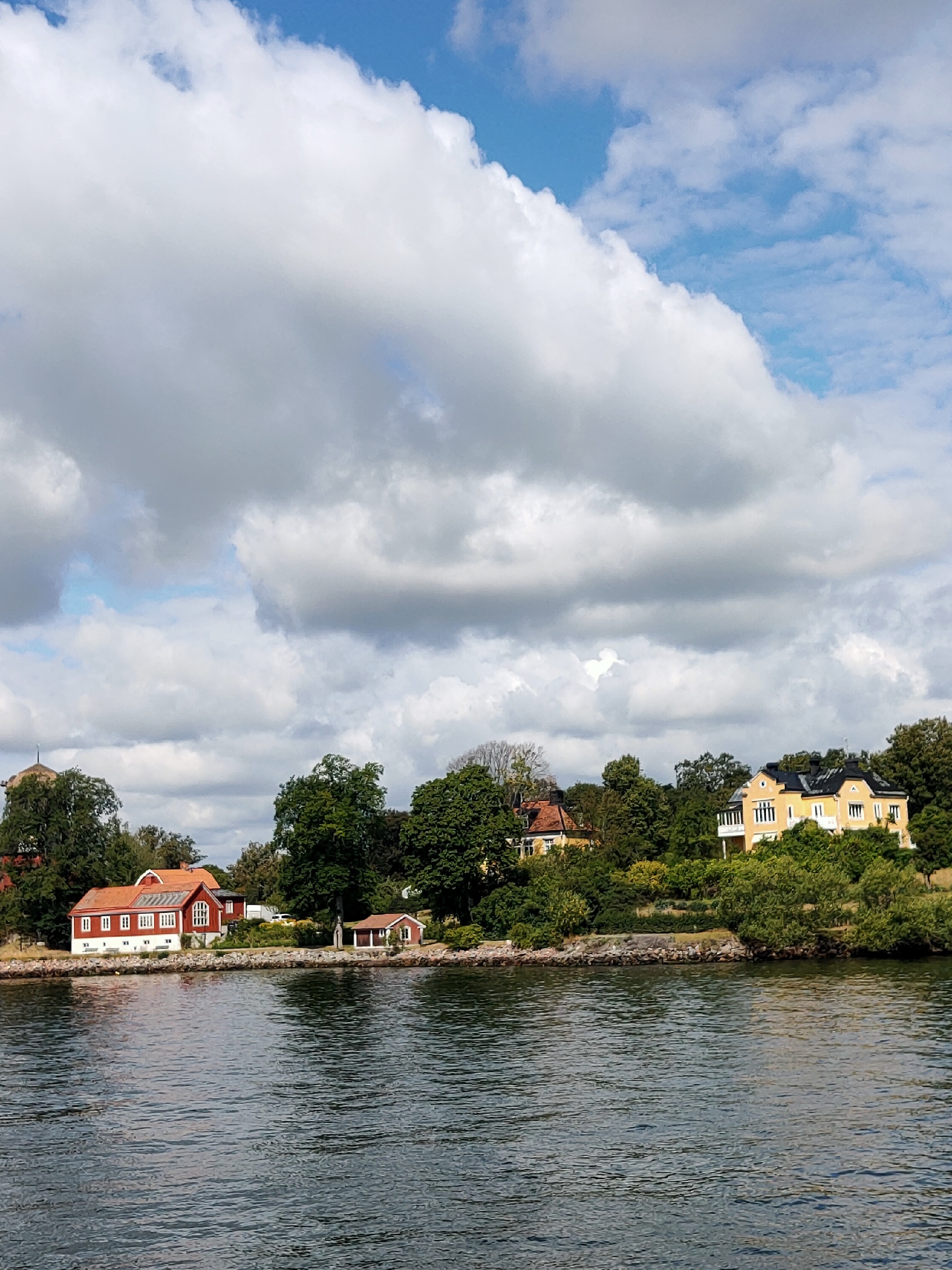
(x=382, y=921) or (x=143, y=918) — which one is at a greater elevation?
(x=143, y=918)

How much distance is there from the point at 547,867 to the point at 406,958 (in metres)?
17.4

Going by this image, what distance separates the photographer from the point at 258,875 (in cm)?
14712

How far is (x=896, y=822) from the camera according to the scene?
104500 mm

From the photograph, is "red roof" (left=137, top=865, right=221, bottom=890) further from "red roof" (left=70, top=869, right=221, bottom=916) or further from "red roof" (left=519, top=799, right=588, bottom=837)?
"red roof" (left=519, top=799, right=588, bottom=837)

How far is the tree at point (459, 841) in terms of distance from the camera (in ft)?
317

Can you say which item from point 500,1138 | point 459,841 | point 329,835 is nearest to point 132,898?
point 329,835

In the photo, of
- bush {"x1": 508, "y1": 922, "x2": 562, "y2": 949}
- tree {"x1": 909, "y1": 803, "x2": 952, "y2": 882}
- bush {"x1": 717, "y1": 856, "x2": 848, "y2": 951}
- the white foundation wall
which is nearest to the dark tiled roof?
tree {"x1": 909, "y1": 803, "x2": 952, "y2": 882}

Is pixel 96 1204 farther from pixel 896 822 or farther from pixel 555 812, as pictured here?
pixel 555 812

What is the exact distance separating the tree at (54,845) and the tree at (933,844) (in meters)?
74.8

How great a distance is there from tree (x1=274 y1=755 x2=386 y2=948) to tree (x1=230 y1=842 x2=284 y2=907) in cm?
3363

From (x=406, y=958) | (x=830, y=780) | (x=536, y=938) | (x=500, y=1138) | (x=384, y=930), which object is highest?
(x=830, y=780)

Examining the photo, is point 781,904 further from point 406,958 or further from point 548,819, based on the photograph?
point 548,819

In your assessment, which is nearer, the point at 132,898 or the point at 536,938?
the point at 536,938

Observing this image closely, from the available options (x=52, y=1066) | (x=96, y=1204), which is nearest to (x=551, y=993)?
(x=52, y=1066)
